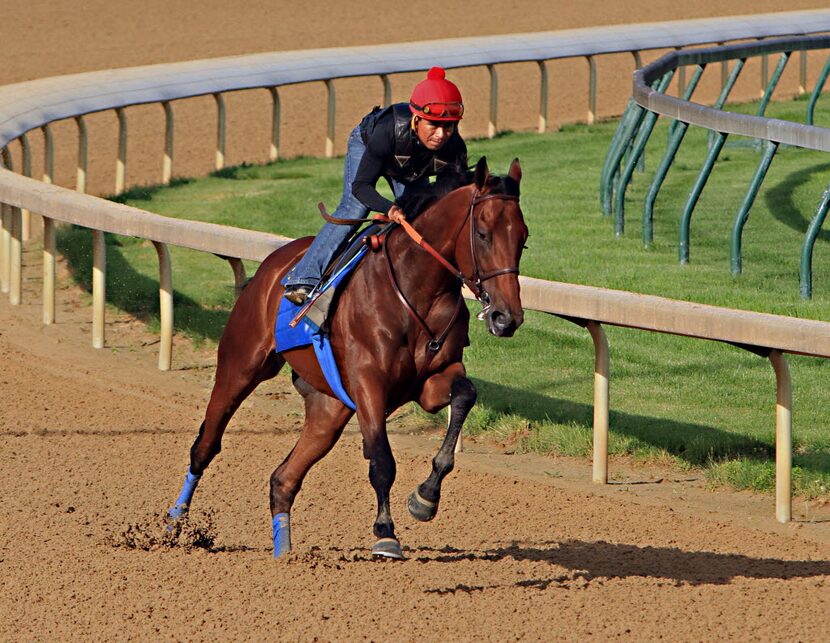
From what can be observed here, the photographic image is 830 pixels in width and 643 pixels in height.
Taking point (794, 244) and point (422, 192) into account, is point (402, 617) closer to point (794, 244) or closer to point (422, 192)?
point (422, 192)

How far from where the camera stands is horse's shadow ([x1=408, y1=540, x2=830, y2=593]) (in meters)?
6.02

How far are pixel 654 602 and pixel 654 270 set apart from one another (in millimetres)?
5584

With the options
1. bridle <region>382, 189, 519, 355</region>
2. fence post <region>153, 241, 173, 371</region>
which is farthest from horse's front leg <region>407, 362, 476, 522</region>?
fence post <region>153, 241, 173, 371</region>

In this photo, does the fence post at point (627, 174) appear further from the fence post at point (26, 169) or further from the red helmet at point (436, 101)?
the red helmet at point (436, 101)

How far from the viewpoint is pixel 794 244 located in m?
11.8

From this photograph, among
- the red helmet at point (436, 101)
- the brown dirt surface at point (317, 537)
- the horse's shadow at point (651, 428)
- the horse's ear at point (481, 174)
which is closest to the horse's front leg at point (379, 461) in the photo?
the brown dirt surface at point (317, 537)

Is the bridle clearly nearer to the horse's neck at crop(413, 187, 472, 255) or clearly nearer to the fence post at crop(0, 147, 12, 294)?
the horse's neck at crop(413, 187, 472, 255)

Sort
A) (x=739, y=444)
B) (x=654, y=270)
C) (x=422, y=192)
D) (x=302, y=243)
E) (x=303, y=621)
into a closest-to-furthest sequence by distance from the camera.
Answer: (x=303, y=621), (x=422, y=192), (x=302, y=243), (x=739, y=444), (x=654, y=270)

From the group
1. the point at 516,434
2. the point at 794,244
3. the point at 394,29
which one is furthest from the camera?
the point at 394,29

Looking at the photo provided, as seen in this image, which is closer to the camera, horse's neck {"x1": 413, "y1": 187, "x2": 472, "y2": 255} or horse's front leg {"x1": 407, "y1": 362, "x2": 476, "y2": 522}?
horse's neck {"x1": 413, "y1": 187, "x2": 472, "y2": 255}

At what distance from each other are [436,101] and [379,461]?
128 centimetres

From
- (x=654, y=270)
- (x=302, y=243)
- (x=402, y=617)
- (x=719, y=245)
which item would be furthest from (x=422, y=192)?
(x=719, y=245)

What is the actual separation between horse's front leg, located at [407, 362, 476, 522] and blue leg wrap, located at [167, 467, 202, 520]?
1385mm

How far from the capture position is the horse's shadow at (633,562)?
6.02 meters
